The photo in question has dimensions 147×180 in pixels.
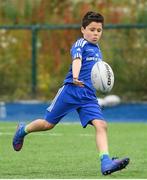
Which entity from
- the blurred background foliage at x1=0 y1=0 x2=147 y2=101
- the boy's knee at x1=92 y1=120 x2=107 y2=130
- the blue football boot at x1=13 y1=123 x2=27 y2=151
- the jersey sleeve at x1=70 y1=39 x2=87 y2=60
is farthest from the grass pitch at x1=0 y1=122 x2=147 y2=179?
the blurred background foliage at x1=0 y1=0 x2=147 y2=101

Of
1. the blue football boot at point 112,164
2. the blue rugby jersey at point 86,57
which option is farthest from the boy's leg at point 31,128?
the blue football boot at point 112,164

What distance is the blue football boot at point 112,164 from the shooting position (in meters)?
8.89

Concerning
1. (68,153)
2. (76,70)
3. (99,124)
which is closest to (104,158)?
(99,124)

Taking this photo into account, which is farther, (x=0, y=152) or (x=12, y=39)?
(x=12, y=39)

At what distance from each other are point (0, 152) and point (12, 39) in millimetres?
9490

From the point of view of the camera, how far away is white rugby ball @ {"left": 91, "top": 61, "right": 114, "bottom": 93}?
956 centimetres

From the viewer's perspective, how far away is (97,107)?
9.63 meters

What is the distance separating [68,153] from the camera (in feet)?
38.0

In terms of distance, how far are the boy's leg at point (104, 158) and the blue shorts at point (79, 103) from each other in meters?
0.12

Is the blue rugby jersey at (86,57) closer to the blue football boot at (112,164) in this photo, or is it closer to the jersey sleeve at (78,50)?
the jersey sleeve at (78,50)

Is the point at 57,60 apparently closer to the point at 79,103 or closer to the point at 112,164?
the point at 79,103

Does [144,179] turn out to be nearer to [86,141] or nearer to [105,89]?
[105,89]

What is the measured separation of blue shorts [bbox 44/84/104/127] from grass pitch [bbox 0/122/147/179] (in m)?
0.62

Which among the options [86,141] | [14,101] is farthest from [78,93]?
[14,101]
